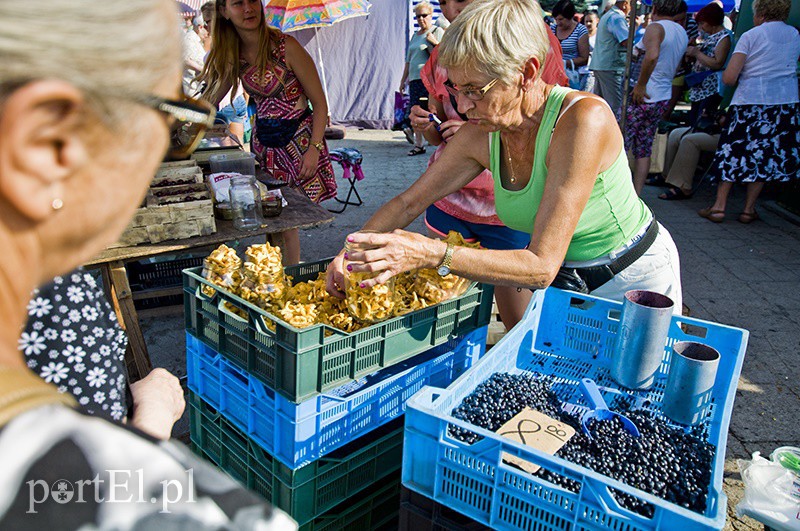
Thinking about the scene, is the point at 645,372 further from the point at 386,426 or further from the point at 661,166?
the point at 661,166

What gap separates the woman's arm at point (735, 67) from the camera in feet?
18.8

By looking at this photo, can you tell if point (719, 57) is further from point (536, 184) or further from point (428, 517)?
point (428, 517)

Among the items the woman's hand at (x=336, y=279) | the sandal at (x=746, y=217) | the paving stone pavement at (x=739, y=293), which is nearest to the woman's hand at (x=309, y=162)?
the paving stone pavement at (x=739, y=293)

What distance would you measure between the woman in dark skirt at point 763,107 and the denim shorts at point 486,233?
4.06 meters

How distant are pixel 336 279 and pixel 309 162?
7.01 ft

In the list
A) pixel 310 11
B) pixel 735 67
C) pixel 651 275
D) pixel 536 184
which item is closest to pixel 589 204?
pixel 536 184

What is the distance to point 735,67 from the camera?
18.9 ft

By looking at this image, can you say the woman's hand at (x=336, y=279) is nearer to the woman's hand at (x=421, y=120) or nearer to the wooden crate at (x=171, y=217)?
the wooden crate at (x=171, y=217)

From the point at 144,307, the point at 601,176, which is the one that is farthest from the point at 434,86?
the point at 144,307

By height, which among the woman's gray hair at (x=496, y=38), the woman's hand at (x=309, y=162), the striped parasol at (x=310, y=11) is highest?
the striped parasol at (x=310, y=11)

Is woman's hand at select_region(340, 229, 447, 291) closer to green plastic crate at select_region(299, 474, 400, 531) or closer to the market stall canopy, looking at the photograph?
green plastic crate at select_region(299, 474, 400, 531)

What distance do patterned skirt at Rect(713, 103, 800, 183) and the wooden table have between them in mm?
4654

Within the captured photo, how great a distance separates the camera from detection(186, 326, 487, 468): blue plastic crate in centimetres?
176

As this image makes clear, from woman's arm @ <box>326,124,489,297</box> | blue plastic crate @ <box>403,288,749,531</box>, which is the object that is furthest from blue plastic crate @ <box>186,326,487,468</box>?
woman's arm @ <box>326,124,489,297</box>
